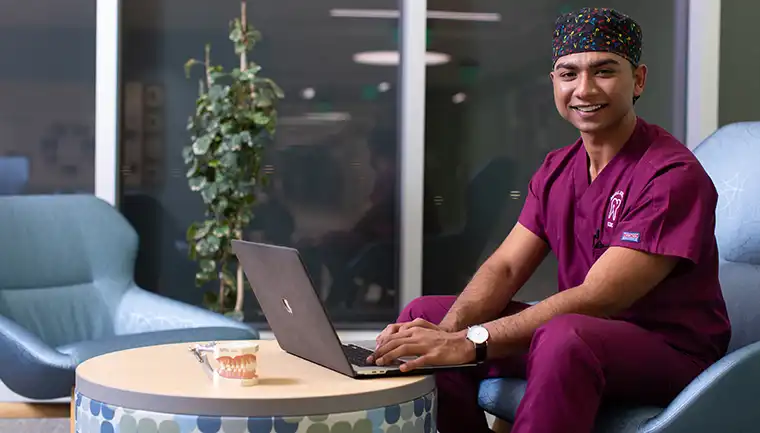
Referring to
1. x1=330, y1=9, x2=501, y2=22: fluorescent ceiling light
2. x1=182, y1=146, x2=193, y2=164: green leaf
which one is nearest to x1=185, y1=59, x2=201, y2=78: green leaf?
x1=182, y1=146, x2=193, y2=164: green leaf

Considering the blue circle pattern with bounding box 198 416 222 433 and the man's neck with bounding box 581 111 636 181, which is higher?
the man's neck with bounding box 581 111 636 181

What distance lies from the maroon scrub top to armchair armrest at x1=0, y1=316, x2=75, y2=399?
4.55 feet

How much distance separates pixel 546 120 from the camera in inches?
157

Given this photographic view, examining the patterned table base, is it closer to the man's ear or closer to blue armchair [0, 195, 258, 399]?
the man's ear

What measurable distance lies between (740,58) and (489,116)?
115 centimetres

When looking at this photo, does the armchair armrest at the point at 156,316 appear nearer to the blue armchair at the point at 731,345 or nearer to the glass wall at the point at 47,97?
the glass wall at the point at 47,97

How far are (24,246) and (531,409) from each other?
2017 millimetres

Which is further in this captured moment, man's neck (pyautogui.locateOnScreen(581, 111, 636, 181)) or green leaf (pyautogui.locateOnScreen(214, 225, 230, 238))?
green leaf (pyautogui.locateOnScreen(214, 225, 230, 238))

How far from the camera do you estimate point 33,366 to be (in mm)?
2445

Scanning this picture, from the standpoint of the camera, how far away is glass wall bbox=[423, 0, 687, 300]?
12.8 feet

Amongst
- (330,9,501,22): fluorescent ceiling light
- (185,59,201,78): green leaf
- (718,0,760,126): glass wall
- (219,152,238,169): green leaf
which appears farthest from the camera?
(718,0,760,126): glass wall

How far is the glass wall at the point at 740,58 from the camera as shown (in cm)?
398

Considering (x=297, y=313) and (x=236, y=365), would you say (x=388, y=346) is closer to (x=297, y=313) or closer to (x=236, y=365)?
(x=297, y=313)

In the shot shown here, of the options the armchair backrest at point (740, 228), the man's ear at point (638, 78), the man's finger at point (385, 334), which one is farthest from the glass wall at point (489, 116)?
the man's finger at point (385, 334)
